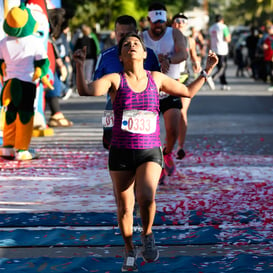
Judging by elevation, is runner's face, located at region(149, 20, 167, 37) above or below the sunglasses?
above

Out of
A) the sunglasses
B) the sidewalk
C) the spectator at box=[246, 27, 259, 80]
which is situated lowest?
the spectator at box=[246, 27, 259, 80]

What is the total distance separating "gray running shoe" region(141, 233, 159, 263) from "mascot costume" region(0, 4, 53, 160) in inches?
251

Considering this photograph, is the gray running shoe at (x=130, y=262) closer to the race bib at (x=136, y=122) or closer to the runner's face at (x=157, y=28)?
the race bib at (x=136, y=122)

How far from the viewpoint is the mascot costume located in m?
12.7

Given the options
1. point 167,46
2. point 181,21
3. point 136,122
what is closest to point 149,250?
point 136,122

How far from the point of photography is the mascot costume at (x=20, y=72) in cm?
1271

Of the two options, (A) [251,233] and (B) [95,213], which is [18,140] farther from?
(A) [251,233]

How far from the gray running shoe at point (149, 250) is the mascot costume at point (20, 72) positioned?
6366 millimetres

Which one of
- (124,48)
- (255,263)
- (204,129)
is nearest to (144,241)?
(255,263)

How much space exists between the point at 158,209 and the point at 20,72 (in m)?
4.43

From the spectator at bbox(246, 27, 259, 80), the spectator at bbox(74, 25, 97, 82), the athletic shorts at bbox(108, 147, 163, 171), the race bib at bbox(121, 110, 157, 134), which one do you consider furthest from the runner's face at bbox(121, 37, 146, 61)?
the spectator at bbox(246, 27, 259, 80)

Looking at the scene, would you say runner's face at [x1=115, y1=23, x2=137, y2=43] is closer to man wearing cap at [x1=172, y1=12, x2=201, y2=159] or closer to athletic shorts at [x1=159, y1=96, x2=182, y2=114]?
athletic shorts at [x1=159, y1=96, x2=182, y2=114]

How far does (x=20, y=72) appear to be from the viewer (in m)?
12.8

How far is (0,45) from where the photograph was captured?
12734mm
